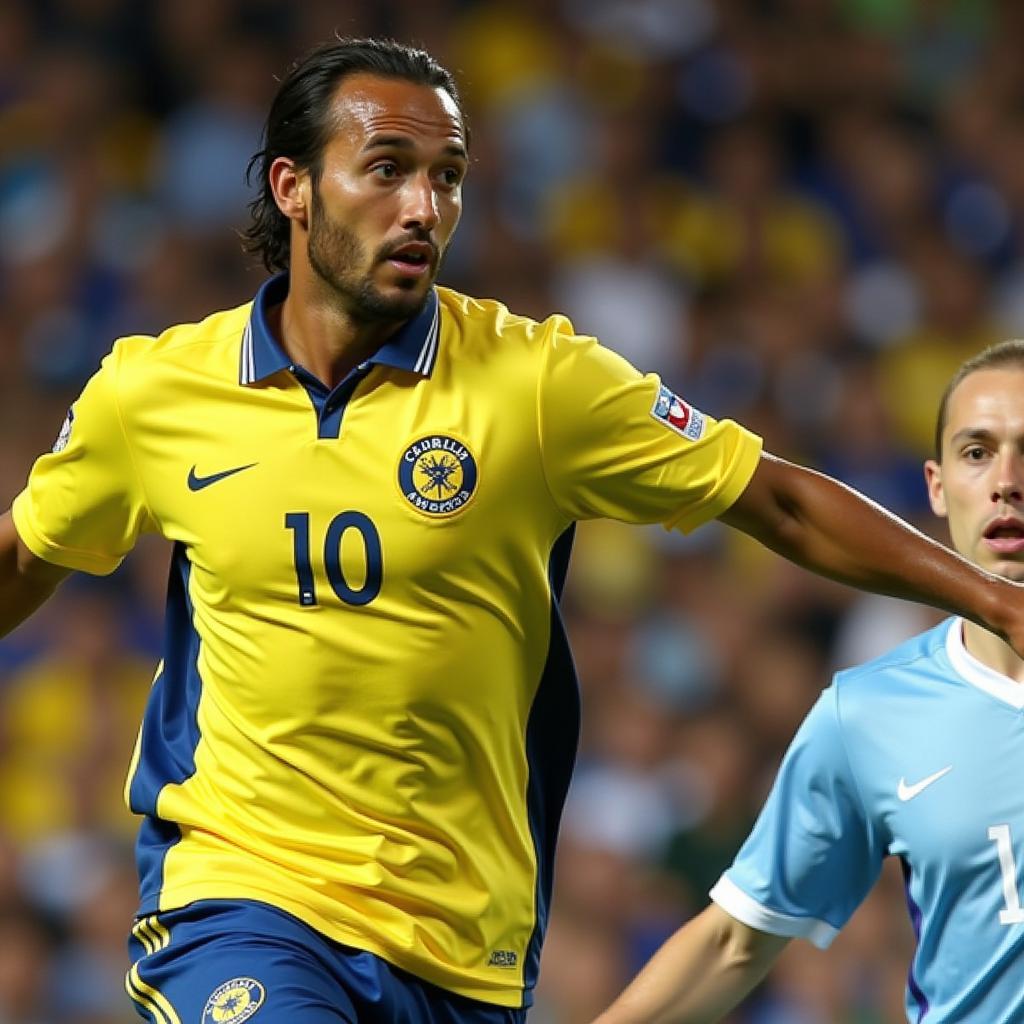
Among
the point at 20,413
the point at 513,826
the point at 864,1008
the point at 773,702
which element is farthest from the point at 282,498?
the point at 20,413

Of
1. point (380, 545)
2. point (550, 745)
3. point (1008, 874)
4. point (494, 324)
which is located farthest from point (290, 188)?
point (1008, 874)

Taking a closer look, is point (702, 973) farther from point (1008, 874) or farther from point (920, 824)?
point (1008, 874)

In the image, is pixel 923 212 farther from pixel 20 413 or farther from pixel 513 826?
pixel 513 826

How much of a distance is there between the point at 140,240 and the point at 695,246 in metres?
2.29

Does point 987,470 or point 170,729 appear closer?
point 170,729

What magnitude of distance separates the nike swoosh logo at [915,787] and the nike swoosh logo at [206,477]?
134 centimetres

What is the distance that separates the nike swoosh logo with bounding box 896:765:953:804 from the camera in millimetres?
4031

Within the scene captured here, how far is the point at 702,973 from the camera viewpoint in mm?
4238

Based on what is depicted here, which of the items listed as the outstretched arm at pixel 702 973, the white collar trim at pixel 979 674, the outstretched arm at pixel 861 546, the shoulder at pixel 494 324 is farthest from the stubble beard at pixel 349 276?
the outstretched arm at pixel 702 973

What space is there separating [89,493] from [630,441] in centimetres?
96

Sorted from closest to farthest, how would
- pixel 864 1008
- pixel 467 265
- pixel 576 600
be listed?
pixel 864 1008
pixel 576 600
pixel 467 265

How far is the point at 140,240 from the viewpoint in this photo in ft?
29.7

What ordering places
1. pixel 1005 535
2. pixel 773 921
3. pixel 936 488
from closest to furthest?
pixel 1005 535 → pixel 773 921 → pixel 936 488

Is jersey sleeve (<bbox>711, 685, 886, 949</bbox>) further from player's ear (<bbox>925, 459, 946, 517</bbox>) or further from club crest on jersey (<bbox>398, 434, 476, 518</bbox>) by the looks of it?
club crest on jersey (<bbox>398, 434, 476, 518</bbox>)
